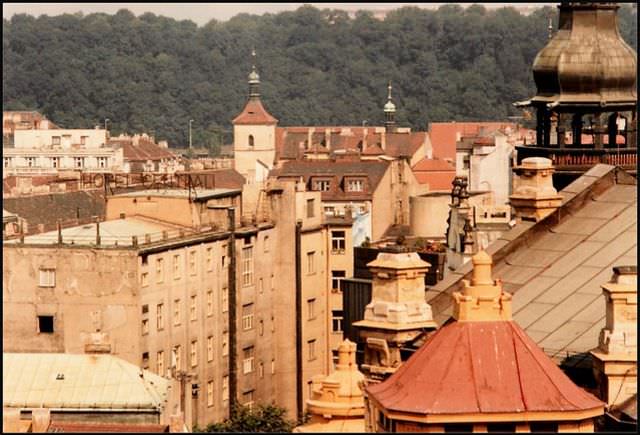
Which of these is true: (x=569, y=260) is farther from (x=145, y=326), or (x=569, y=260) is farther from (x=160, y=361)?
(x=160, y=361)

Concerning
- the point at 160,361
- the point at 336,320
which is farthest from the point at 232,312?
the point at 160,361

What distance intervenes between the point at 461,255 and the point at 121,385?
1245 cm

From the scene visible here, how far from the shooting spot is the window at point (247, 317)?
9364 centimetres

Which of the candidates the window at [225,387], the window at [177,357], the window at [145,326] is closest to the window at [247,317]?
the window at [225,387]

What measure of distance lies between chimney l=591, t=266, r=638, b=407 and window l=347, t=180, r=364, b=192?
107494 millimetres

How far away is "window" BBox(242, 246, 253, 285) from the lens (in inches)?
3723

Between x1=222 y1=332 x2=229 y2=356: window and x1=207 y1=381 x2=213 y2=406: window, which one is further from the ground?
x1=222 y1=332 x2=229 y2=356: window

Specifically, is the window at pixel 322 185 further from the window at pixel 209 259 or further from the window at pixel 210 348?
the window at pixel 210 348

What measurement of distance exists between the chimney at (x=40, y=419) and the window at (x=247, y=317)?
121 ft

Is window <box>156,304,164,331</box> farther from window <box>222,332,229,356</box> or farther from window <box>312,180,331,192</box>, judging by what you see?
window <box>312,180,331,192</box>

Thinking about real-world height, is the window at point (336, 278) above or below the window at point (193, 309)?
below

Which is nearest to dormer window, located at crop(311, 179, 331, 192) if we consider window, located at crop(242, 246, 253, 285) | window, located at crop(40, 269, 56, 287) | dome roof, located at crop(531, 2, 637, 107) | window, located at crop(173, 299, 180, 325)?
window, located at crop(242, 246, 253, 285)

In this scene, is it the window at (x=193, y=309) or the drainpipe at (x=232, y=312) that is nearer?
the window at (x=193, y=309)

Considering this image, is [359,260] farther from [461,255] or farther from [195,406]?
[461,255]
